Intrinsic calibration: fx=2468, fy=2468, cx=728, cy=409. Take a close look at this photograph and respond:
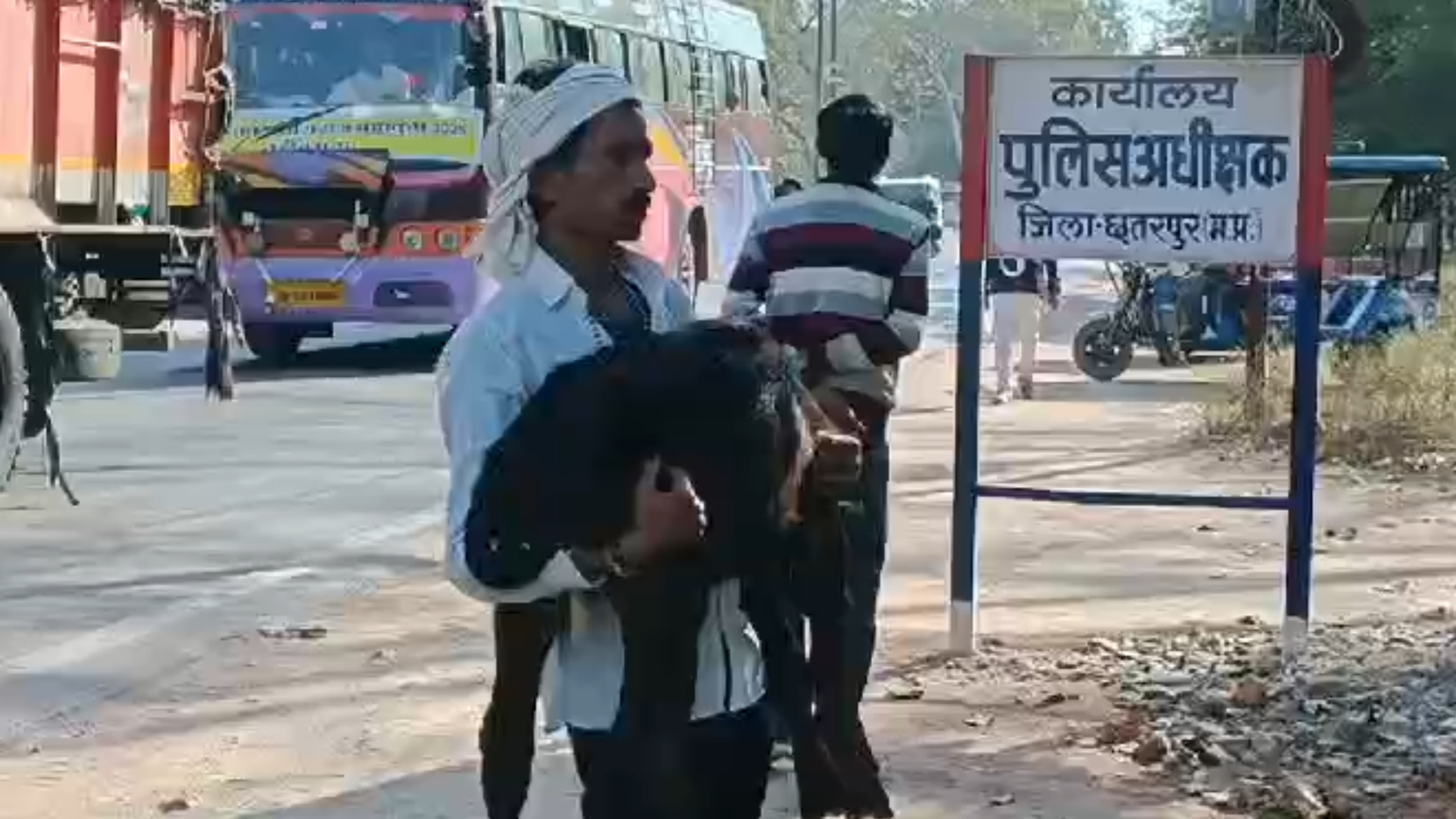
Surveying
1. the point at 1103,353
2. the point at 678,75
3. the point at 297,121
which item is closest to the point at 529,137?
the point at 297,121

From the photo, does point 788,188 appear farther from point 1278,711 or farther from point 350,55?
point 350,55

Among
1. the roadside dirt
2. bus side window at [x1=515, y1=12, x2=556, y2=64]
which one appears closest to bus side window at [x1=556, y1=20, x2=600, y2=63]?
bus side window at [x1=515, y1=12, x2=556, y2=64]

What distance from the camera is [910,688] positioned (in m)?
7.65

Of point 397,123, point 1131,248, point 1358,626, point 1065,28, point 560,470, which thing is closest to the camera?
point 560,470

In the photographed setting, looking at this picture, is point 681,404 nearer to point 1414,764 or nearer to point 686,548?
point 686,548

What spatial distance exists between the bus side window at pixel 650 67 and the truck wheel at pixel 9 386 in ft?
42.8

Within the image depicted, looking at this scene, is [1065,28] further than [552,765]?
Yes

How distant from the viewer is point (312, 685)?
7680 millimetres

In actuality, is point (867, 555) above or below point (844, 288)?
below

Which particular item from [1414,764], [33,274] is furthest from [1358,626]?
[33,274]

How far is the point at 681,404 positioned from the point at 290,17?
17838mm

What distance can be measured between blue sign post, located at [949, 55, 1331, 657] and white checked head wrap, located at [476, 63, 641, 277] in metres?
4.65

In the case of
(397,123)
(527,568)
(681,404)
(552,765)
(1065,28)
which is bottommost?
(552,765)

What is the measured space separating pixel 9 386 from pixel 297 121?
27.2 ft
